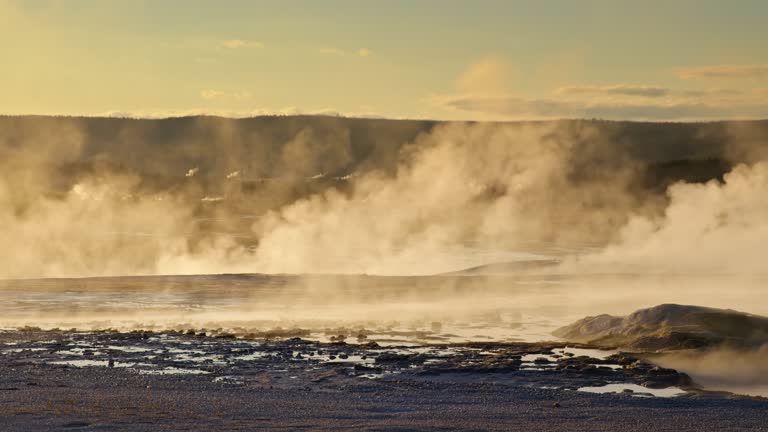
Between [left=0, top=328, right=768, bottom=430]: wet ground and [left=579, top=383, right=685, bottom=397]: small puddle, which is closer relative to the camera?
[left=0, top=328, right=768, bottom=430]: wet ground

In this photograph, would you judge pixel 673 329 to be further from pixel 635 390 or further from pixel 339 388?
pixel 339 388

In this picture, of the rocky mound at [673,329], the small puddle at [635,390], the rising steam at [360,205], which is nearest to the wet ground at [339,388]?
the small puddle at [635,390]

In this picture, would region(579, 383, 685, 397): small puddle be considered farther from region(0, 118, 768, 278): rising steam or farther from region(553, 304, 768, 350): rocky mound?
region(0, 118, 768, 278): rising steam

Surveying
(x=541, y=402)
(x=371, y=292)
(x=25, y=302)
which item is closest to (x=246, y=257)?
(x=371, y=292)

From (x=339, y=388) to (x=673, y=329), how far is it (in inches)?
368

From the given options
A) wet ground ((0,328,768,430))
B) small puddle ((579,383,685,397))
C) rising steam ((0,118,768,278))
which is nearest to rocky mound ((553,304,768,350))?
wet ground ((0,328,768,430))

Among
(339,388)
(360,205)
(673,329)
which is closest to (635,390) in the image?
(339,388)

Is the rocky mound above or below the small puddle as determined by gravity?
above

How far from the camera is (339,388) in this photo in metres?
18.2

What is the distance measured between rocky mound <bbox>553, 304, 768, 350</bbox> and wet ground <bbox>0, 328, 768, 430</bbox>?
133 centimetres

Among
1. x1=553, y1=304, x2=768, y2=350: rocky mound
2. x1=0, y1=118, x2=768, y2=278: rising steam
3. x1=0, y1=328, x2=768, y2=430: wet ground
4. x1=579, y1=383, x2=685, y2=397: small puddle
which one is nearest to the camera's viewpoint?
x1=0, y1=328, x2=768, y2=430: wet ground

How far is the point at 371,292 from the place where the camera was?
132 ft

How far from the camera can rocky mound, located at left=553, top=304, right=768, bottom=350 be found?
23.3 meters

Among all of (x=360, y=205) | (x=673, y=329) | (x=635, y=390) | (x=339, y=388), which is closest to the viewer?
(x=339, y=388)
